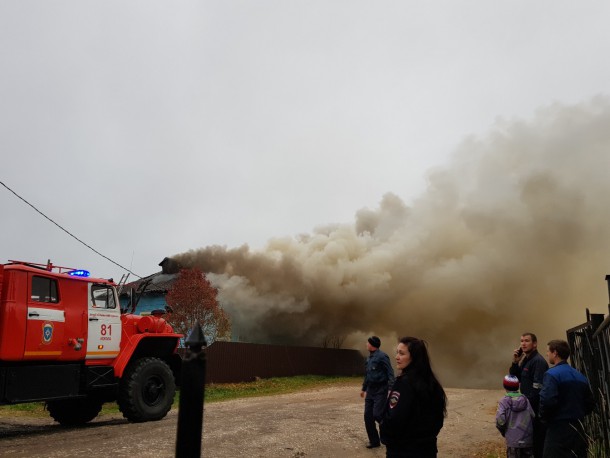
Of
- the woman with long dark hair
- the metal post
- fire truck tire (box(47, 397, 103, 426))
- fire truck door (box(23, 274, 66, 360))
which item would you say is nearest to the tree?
fire truck tire (box(47, 397, 103, 426))

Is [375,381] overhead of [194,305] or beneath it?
beneath

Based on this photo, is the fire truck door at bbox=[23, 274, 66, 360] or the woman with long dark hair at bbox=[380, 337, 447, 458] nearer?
the woman with long dark hair at bbox=[380, 337, 447, 458]

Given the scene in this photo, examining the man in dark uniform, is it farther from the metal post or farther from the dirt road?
the metal post

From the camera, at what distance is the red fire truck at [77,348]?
28.3 ft

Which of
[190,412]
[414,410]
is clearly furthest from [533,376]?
[190,412]

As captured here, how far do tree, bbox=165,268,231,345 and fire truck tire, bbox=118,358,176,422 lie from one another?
1245cm

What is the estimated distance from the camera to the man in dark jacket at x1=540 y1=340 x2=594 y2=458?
4.95 meters

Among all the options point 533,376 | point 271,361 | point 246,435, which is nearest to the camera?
point 533,376

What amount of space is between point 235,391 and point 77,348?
424 inches

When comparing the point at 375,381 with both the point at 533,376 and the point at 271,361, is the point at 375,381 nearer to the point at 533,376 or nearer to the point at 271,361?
the point at 533,376

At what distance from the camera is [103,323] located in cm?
1025

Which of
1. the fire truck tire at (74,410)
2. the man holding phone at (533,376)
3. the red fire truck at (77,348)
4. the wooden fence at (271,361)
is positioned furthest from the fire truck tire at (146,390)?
the wooden fence at (271,361)

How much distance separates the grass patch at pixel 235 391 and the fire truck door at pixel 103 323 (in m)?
3.71

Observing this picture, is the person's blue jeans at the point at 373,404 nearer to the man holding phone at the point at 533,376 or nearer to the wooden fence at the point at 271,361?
the man holding phone at the point at 533,376
